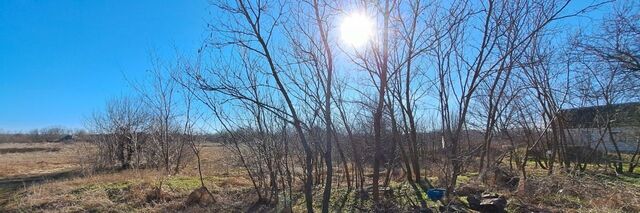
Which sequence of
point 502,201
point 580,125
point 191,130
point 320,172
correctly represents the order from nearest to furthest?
point 502,201
point 320,172
point 191,130
point 580,125

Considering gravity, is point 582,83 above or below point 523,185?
above

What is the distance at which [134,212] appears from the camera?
24.9 feet

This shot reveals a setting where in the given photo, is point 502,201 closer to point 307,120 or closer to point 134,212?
point 307,120

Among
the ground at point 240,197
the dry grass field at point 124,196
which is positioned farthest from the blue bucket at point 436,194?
the dry grass field at point 124,196

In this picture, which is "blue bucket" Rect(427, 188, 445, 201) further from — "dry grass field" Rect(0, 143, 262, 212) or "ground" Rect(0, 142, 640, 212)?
"dry grass field" Rect(0, 143, 262, 212)

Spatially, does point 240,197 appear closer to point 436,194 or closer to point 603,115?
point 436,194

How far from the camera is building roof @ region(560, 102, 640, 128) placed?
1442cm

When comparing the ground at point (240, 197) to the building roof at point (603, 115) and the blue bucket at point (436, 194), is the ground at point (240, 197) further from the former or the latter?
the building roof at point (603, 115)

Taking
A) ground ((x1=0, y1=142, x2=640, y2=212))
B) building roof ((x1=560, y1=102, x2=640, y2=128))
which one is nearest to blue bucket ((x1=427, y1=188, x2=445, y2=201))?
ground ((x1=0, y1=142, x2=640, y2=212))

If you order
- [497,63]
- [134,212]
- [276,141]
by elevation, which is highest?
[497,63]

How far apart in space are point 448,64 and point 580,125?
37.6 feet

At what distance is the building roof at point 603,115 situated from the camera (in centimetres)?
1442

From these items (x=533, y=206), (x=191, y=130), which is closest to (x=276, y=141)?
(x=533, y=206)

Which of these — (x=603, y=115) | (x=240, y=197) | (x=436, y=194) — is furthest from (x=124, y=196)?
(x=603, y=115)
